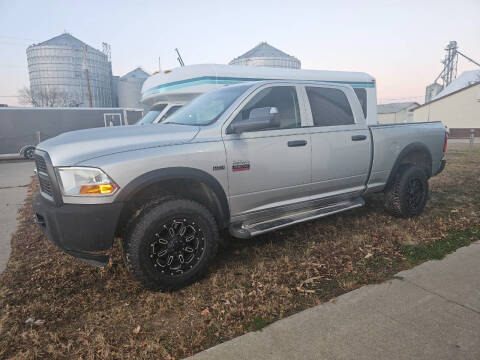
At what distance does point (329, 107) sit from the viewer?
154 inches

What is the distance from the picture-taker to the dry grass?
7.13 ft

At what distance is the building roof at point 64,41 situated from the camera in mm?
40688

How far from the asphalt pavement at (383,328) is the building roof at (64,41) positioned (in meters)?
47.4

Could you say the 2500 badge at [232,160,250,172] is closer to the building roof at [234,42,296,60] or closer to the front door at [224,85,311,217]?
the front door at [224,85,311,217]

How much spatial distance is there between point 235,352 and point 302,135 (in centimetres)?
232

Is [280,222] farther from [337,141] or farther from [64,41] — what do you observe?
[64,41]

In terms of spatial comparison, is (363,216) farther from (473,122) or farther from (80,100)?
(80,100)

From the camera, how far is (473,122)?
31.4 metres

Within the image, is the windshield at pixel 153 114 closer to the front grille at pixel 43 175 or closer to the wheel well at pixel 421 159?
the front grille at pixel 43 175

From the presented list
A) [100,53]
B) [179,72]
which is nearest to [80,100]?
[100,53]

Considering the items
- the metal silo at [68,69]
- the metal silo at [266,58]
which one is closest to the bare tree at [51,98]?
the metal silo at [68,69]

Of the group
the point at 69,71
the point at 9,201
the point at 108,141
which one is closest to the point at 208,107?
the point at 108,141

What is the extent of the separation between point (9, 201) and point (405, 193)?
7.39 meters

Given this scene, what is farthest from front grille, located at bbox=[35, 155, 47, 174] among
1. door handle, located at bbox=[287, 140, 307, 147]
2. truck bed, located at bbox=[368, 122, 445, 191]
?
truck bed, located at bbox=[368, 122, 445, 191]
